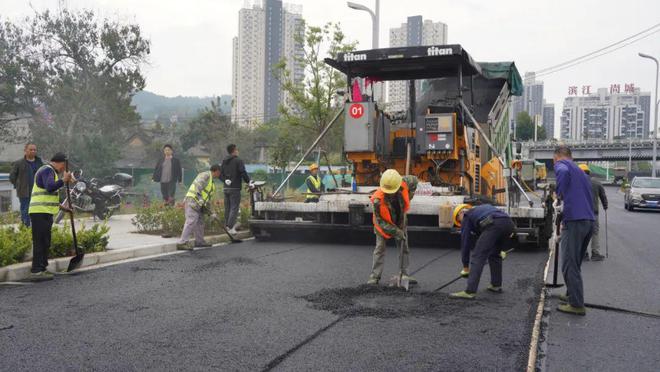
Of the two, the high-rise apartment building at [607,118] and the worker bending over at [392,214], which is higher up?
the high-rise apartment building at [607,118]

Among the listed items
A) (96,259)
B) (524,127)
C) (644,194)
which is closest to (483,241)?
(96,259)

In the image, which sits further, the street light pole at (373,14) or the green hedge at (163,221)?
the street light pole at (373,14)

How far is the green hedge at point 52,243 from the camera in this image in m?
7.34

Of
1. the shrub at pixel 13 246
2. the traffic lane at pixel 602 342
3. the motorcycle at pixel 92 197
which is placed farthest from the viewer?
the motorcycle at pixel 92 197

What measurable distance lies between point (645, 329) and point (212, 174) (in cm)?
688

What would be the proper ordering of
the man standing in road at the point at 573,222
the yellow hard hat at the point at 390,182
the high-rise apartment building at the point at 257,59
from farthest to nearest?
the high-rise apartment building at the point at 257,59
the yellow hard hat at the point at 390,182
the man standing in road at the point at 573,222

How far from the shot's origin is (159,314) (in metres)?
5.47

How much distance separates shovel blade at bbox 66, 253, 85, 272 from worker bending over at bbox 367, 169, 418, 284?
356 centimetres

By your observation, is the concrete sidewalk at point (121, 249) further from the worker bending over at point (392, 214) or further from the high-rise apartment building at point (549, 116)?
the high-rise apartment building at point (549, 116)

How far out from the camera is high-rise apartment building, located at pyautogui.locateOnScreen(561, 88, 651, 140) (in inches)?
5226

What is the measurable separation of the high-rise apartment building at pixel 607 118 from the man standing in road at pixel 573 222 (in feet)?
430

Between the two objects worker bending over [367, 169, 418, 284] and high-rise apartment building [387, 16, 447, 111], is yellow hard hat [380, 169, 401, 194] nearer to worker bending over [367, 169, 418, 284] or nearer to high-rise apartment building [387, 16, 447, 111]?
worker bending over [367, 169, 418, 284]

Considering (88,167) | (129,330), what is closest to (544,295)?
(129,330)

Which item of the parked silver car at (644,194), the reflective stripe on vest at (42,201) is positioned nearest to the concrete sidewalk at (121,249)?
the reflective stripe on vest at (42,201)
